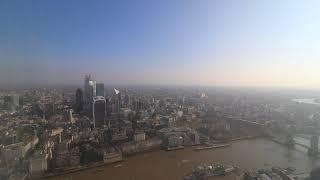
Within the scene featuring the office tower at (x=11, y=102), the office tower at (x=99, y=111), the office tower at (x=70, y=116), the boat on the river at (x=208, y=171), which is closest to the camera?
the boat on the river at (x=208, y=171)

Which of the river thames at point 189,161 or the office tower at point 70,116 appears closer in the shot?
the river thames at point 189,161

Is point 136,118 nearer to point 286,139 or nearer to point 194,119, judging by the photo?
point 194,119

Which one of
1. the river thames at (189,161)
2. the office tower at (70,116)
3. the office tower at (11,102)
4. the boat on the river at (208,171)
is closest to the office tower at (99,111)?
the office tower at (70,116)

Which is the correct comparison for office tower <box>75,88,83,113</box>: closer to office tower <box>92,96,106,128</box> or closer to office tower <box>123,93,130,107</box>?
office tower <box>92,96,106,128</box>

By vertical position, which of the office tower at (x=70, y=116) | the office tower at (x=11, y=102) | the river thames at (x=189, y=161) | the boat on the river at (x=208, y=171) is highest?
the office tower at (x=11, y=102)

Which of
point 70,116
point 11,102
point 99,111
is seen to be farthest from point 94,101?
point 11,102

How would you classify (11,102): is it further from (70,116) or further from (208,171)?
(208,171)

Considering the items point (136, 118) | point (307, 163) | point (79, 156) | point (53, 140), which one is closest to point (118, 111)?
point (136, 118)

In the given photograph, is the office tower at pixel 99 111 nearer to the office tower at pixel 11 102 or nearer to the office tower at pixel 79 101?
the office tower at pixel 79 101
